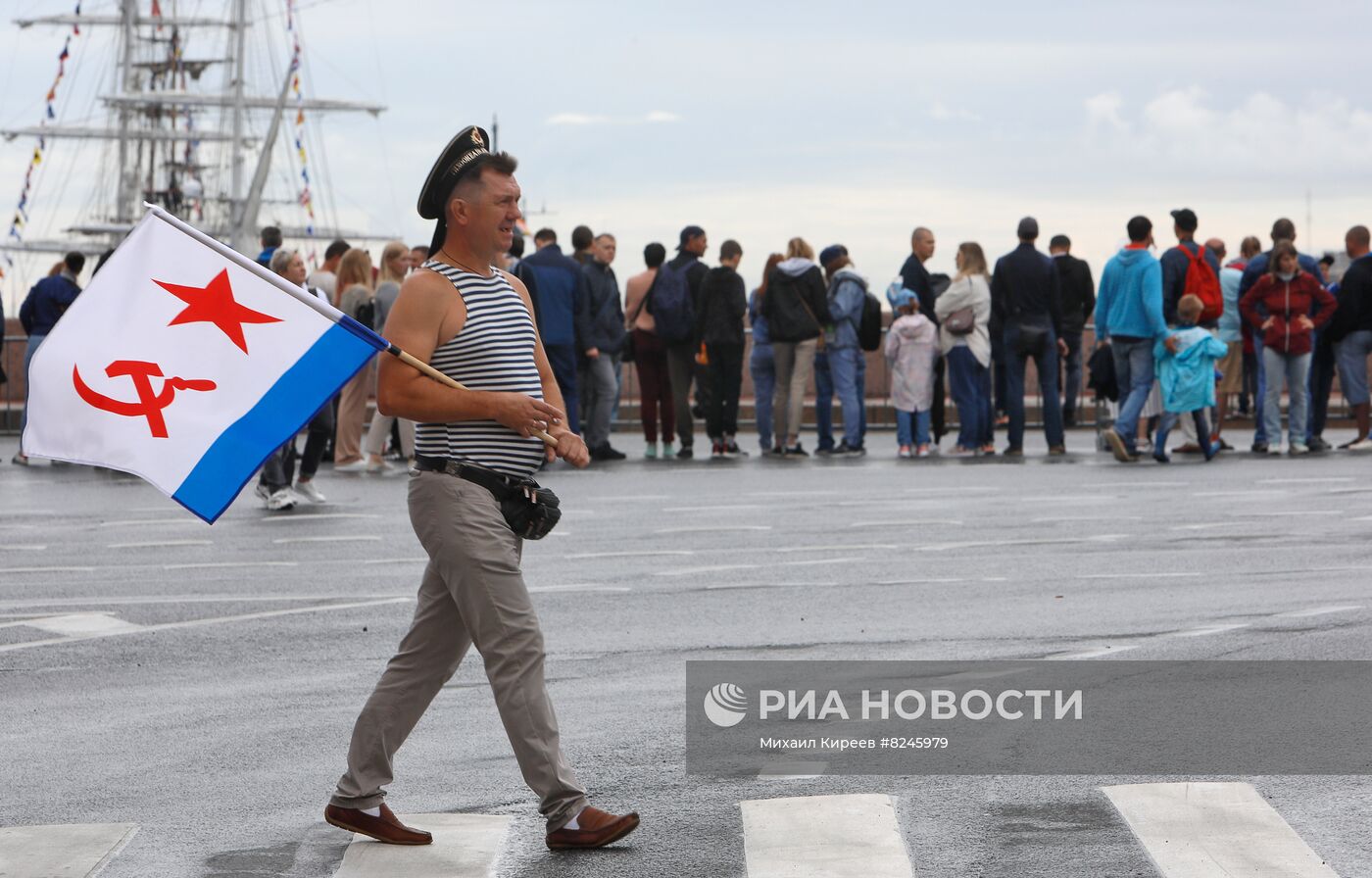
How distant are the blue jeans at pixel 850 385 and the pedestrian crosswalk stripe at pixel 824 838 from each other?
14220 mm

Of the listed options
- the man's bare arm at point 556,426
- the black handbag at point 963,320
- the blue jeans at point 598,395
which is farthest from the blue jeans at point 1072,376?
the man's bare arm at point 556,426

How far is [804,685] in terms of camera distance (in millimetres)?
7680

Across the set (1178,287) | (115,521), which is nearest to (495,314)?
(115,521)

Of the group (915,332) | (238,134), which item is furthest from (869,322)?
(238,134)

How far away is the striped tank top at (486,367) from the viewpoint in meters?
5.60

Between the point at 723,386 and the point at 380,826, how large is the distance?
14752 millimetres

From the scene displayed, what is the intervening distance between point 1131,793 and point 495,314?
2.25m

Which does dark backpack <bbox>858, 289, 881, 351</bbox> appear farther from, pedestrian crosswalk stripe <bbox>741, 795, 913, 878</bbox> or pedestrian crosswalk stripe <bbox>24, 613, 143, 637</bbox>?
pedestrian crosswalk stripe <bbox>741, 795, 913, 878</bbox>

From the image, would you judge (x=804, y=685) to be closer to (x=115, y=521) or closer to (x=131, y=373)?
(x=131, y=373)

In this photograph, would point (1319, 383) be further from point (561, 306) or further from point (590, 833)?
point (590, 833)

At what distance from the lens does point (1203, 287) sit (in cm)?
1875

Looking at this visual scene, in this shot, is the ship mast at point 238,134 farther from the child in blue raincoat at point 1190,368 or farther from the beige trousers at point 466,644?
the beige trousers at point 466,644

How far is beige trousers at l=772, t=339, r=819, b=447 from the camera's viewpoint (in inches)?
784

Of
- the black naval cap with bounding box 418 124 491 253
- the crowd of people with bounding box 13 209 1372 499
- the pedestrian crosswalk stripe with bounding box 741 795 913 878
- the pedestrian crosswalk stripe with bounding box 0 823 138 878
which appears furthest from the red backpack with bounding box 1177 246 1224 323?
the pedestrian crosswalk stripe with bounding box 0 823 138 878
